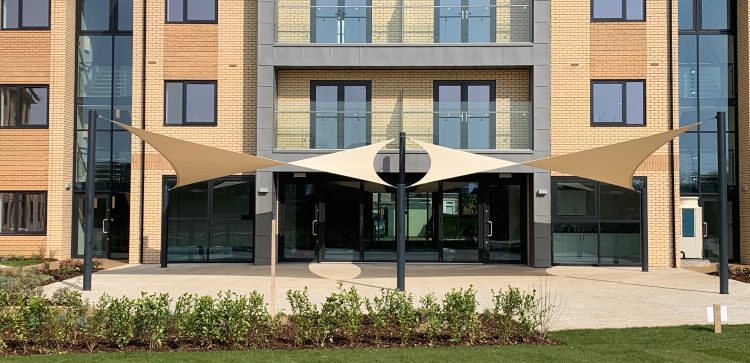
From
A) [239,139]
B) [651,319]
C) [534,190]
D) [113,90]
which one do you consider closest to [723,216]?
[651,319]

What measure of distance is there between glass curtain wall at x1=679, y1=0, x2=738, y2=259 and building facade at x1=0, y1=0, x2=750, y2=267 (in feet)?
0.17

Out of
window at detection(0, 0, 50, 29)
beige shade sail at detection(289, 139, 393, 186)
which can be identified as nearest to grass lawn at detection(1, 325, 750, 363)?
beige shade sail at detection(289, 139, 393, 186)

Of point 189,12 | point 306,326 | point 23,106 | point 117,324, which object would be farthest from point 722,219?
point 23,106

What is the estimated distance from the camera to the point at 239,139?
17.0m

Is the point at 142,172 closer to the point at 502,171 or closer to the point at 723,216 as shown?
the point at 502,171

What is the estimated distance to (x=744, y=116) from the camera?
1712 centimetres

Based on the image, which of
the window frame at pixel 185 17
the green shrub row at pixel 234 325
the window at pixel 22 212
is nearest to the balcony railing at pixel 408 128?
the window frame at pixel 185 17

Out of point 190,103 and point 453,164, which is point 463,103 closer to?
point 453,164

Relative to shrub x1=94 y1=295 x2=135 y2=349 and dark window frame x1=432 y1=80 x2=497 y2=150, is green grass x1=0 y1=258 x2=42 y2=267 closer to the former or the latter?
shrub x1=94 y1=295 x2=135 y2=349

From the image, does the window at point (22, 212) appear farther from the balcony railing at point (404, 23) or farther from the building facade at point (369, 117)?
the balcony railing at point (404, 23)

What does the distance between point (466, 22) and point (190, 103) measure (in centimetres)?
716

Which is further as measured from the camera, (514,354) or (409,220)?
(409,220)

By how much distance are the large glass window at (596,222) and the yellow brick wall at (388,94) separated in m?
2.55

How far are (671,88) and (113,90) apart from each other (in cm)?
1424
